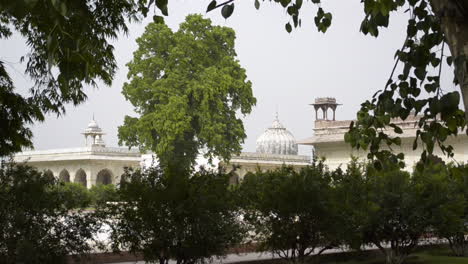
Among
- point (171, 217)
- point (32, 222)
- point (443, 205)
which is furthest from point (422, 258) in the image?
point (32, 222)

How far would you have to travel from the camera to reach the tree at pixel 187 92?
31625 millimetres

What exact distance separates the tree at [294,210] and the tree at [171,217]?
5.30 ft

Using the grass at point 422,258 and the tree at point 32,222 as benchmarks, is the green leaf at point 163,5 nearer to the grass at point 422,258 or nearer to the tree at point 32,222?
the tree at point 32,222

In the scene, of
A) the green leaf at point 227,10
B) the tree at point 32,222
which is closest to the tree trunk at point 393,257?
the tree at point 32,222

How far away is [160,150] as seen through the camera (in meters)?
30.9

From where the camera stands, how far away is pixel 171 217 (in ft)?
33.9

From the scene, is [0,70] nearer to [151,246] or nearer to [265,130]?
[151,246]

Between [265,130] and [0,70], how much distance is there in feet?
161

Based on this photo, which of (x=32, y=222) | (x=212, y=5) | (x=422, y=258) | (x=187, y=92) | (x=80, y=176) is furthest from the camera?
(x=80, y=176)

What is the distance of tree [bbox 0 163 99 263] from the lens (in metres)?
9.28

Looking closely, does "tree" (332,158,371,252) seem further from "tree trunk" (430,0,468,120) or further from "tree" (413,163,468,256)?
"tree trunk" (430,0,468,120)

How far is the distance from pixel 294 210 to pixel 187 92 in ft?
66.1

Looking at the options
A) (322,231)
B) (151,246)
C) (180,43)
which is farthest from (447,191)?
(180,43)

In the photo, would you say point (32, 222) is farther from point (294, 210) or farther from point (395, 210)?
point (395, 210)
